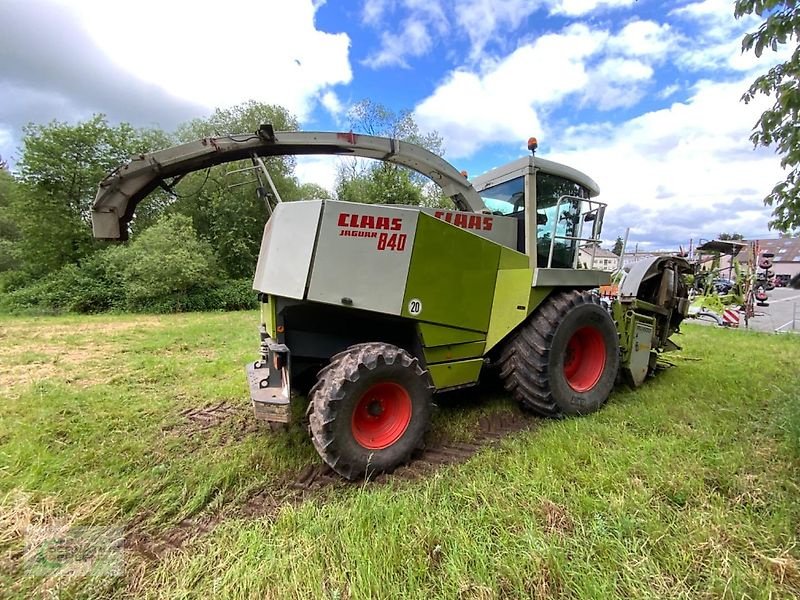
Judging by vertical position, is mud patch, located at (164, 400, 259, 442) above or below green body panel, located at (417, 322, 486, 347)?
below

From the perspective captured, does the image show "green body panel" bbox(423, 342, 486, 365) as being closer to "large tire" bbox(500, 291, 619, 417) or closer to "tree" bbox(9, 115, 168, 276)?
"large tire" bbox(500, 291, 619, 417)

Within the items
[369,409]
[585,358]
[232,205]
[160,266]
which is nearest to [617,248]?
[585,358]

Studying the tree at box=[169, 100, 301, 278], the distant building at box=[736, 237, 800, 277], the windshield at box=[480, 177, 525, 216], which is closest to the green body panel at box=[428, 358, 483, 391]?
the windshield at box=[480, 177, 525, 216]

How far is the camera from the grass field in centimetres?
166

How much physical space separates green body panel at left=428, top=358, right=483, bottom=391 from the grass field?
0.43m

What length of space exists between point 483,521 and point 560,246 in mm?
2904

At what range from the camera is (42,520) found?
211 cm

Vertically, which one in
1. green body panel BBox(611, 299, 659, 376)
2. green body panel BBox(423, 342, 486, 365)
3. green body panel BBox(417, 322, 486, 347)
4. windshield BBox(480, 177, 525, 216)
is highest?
windshield BBox(480, 177, 525, 216)

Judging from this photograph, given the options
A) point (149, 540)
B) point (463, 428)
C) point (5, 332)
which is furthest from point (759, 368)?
point (5, 332)

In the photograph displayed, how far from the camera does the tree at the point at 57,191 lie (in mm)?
16578

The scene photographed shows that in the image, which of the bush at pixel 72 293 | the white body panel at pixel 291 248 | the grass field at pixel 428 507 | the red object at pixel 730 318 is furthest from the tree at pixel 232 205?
the red object at pixel 730 318

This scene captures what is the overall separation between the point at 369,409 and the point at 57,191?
21042 mm

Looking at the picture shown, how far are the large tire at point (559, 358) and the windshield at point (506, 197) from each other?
0.97 meters

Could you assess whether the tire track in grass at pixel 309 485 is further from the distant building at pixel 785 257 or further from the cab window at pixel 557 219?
the distant building at pixel 785 257
